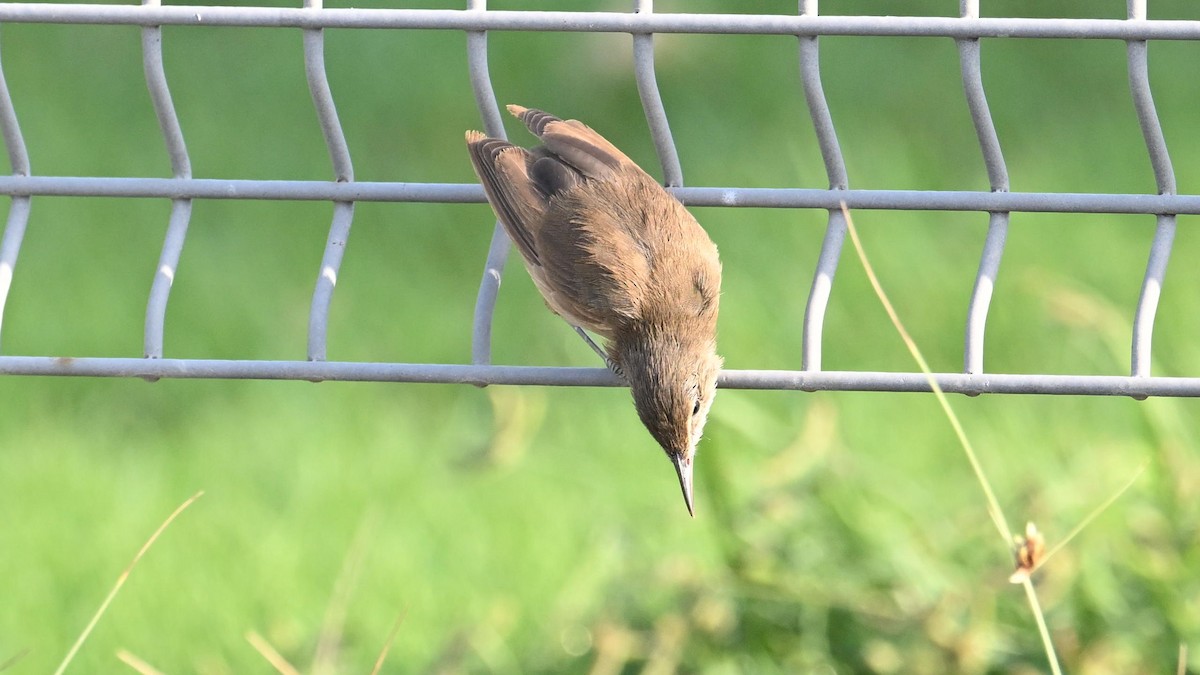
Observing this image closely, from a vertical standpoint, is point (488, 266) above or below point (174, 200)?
below

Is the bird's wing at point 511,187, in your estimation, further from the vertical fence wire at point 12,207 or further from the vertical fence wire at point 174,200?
Answer: the vertical fence wire at point 12,207

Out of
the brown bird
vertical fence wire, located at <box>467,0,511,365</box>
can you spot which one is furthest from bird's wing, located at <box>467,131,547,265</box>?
vertical fence wire, located at <box>467,0,511,365</box>

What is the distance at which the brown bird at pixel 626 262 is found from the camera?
113 inches

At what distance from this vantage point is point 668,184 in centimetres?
254

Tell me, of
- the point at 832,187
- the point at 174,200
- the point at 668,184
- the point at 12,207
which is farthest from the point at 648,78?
the point at 12,207

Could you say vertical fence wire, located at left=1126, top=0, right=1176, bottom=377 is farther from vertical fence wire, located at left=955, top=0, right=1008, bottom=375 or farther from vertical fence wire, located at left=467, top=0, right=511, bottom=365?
vertical fence wire, located at left=467, top=0, right=511, bottom=365

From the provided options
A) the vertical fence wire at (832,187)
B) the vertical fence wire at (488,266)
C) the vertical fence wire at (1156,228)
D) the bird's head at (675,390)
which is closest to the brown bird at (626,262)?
the bird's head at (675,390)

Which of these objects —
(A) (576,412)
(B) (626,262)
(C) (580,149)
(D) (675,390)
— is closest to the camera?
(D) (675,390)

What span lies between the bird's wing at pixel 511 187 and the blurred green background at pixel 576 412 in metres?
0.76

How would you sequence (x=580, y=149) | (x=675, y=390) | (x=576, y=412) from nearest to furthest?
(x=675, y=390), (x=580, y=149), (x=576, y=412)

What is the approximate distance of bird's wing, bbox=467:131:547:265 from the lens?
2.89m

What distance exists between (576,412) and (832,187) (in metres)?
2.33

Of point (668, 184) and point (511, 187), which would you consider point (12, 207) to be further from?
point (668, 184)

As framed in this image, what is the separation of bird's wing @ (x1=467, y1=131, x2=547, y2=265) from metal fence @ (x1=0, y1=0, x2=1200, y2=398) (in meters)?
0.34
